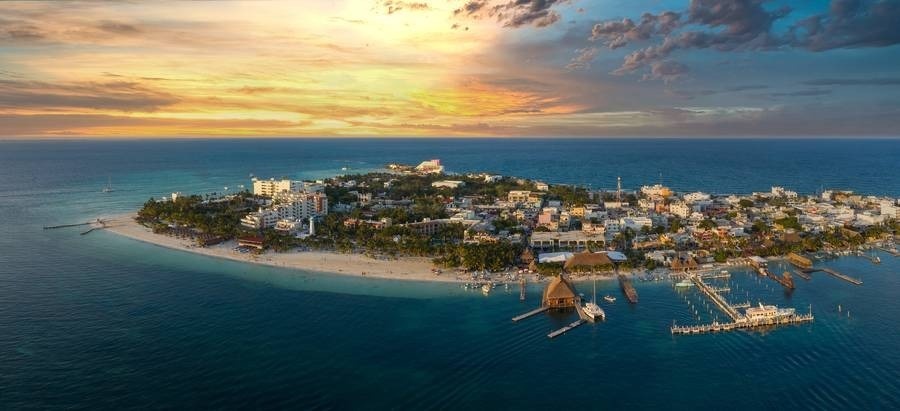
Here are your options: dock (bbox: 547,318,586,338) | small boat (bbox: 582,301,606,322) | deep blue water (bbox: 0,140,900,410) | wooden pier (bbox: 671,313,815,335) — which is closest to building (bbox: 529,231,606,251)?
deep blue water (bbox: 0,140,900,410)

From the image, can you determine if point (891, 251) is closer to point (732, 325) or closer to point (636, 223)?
point (636, 223)

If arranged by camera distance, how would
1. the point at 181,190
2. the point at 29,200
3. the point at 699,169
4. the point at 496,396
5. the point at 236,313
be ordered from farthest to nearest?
the point at 699,169, the point at 181,190, the point at 29,200, the point at 236,313, the point at 496,396

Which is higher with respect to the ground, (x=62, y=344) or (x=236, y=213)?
(x=236, y=213)

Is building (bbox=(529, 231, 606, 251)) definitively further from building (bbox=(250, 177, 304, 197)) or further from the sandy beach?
building (bbox=(250, 177, 304, 197))

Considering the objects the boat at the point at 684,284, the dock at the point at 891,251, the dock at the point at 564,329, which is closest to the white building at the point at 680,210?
the dock at the point at 891,251

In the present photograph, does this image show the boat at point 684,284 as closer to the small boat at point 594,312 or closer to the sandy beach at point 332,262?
the small boat at point 594,312

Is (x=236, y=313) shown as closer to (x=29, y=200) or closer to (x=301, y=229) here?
(x=301, y=229)

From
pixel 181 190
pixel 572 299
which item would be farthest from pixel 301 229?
pixel 181 190

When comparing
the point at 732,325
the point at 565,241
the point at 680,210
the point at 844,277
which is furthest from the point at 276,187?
the point at 844,277
